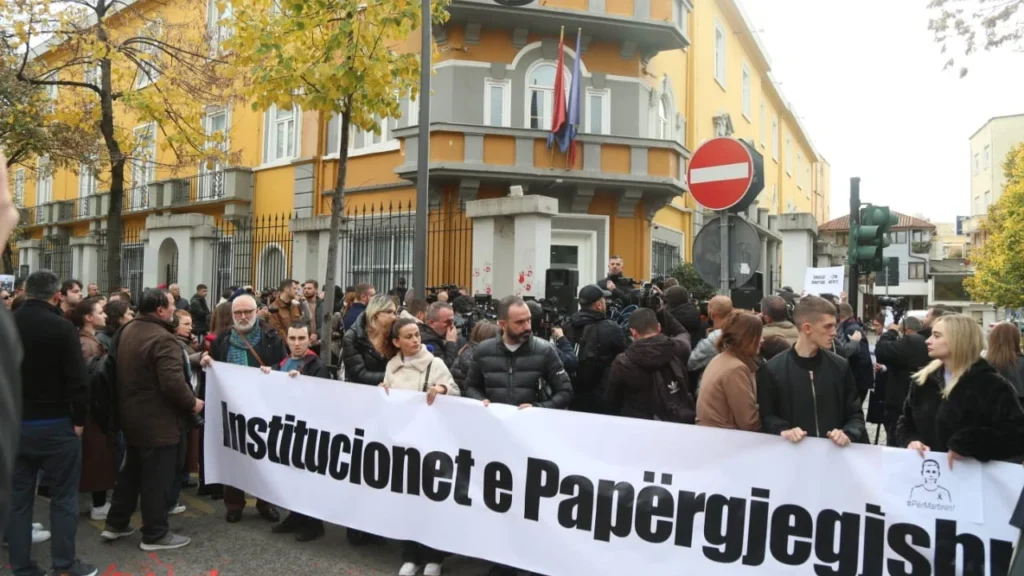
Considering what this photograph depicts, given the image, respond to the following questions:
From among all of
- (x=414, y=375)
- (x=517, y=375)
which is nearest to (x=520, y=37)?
(x=414, y=375)

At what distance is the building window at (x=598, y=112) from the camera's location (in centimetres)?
1788

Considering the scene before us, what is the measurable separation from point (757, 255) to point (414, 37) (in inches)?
528

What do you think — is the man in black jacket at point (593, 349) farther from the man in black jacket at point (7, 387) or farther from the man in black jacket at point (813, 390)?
the man in black jacket at point (7, 387)

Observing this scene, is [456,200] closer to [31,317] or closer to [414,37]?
[414,37]

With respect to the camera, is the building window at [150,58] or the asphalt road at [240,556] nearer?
the asphalt road at [240,556]

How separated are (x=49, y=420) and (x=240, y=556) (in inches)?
65.7

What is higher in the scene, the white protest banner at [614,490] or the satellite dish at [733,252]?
the satellite dish at [733,252]

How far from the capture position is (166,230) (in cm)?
1912

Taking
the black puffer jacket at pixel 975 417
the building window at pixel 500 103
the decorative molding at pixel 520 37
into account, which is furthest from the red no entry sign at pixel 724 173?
the decorative molding at pixel 520 37

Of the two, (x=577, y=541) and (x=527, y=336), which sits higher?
(x=527, y=336)

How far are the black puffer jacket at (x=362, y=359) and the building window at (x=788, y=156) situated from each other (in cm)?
3596

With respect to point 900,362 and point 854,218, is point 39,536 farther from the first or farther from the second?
point 854,218

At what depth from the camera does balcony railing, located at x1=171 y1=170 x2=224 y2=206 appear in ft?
74.6

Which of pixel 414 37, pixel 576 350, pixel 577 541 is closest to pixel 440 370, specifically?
pixel 577 541
